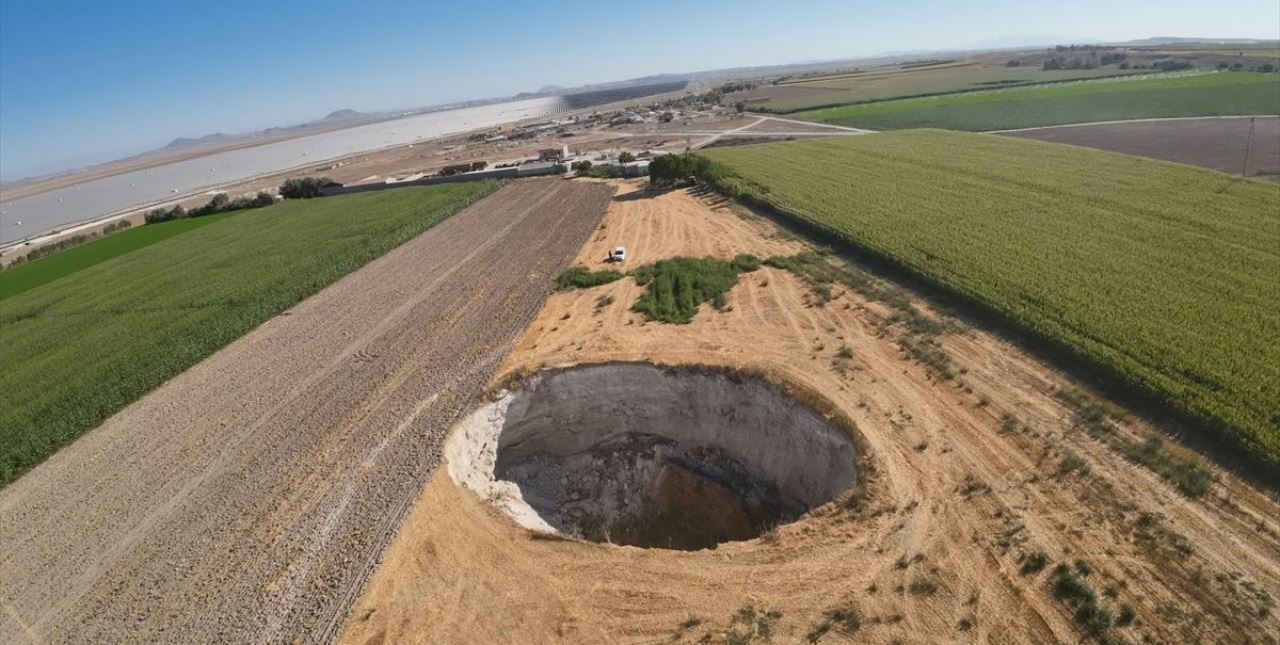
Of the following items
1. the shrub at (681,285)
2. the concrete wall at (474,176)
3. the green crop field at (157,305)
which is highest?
the concrete wall at (474,176)

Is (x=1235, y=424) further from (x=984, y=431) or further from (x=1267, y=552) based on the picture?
(x=984, y=431)

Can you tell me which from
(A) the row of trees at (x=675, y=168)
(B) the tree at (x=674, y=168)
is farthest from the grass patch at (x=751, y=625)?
(B) the tree at (x=674, y=168)

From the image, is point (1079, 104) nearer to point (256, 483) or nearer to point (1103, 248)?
point (1103, 248)

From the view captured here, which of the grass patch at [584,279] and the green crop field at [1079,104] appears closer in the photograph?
the grass patch at [584,279]

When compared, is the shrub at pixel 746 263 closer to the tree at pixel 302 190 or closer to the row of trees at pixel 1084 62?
the tree at pixel 302 190

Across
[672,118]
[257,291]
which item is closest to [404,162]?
[672,118]

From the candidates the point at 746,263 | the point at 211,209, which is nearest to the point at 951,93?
the point at 746,263
